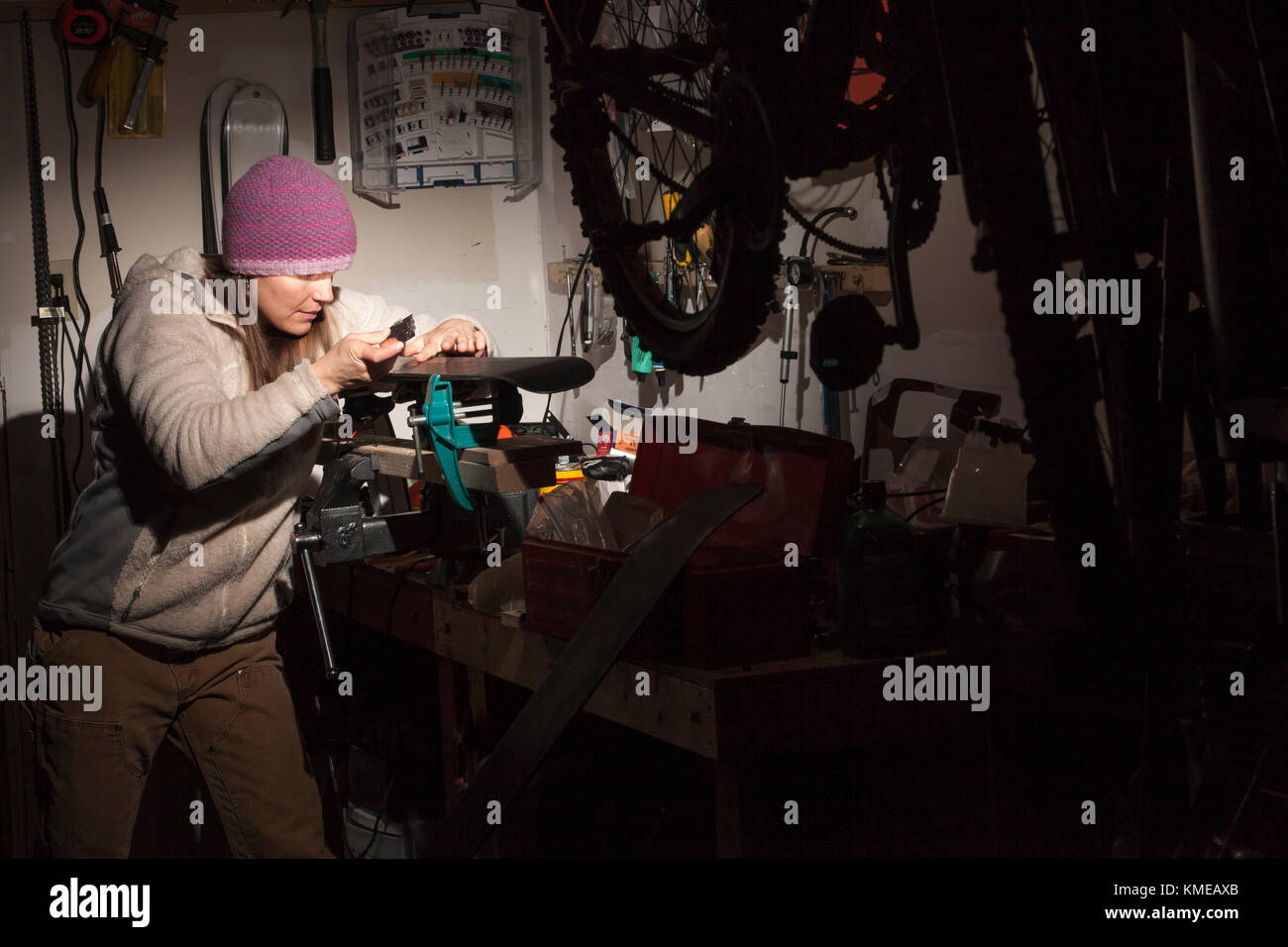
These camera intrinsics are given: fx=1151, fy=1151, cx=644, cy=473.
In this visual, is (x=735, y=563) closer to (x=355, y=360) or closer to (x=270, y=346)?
(x=355, y=360)

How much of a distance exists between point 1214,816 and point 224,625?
4.61 ft

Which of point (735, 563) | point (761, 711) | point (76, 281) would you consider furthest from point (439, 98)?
point (761, 711)

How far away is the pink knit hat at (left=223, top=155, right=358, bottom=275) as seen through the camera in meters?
1.81

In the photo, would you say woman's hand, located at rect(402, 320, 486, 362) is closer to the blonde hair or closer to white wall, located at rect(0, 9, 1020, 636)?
the blonde hair

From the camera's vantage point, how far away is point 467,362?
6.39 feet

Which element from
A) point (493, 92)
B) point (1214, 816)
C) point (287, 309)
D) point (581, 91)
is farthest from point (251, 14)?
point (1214, 816)

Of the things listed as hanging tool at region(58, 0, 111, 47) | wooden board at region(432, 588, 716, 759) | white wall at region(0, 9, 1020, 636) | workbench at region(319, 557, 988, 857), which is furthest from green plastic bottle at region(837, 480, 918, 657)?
hanging tool at region(58, 0, 111, 47)

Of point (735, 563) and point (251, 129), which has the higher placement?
point (251, 129)

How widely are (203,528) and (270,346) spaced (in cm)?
32

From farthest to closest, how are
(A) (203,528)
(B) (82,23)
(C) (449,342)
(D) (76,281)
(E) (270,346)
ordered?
(D) (76,281) → (B) (82,23) → (C) (449,342) → (E) (270,346) → (A) (203,528)

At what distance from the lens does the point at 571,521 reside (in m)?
1.89

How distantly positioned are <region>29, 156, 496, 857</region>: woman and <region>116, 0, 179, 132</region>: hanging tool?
3.76 ft

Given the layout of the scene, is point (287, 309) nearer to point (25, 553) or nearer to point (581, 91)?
point (581, 91)

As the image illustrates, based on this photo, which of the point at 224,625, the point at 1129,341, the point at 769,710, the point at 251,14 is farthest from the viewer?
the point at 251,14
